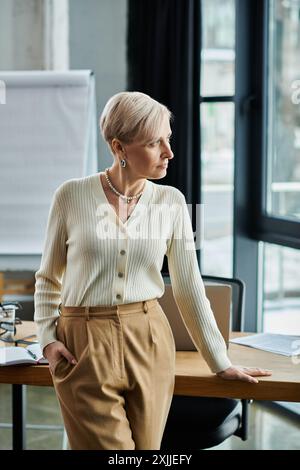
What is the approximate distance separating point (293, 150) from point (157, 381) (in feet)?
7.61

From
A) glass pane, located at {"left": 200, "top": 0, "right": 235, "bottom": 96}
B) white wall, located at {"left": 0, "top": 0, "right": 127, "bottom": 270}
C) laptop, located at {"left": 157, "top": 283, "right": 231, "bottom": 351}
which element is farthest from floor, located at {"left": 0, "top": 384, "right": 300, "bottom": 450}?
glass pane, located at {"left": 200, "top": 0, "right": 235, "bottom": 96}

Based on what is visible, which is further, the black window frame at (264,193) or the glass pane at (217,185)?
the glass pane at (217,185)

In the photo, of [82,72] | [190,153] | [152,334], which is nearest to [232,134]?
[190,153]

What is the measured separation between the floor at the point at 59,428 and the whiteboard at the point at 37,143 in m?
0.88

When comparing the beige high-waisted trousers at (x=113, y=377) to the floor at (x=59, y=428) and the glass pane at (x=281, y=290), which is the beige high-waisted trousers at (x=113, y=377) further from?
the glass pane at (x=281, y=290)

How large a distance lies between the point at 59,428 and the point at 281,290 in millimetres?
1487

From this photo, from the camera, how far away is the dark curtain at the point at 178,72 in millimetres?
4430

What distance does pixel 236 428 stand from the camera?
283 cm

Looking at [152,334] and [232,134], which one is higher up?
[232,134]

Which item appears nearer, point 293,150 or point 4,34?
point 293,150

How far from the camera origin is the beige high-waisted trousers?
2.04 metres

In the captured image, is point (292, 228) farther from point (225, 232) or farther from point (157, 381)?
point (157, 381)

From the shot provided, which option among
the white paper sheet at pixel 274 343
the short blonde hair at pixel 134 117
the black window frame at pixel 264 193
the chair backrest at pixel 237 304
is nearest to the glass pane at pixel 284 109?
the black window frame at pixel 264 193

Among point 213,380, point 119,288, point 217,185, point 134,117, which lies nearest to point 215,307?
point 213,380
